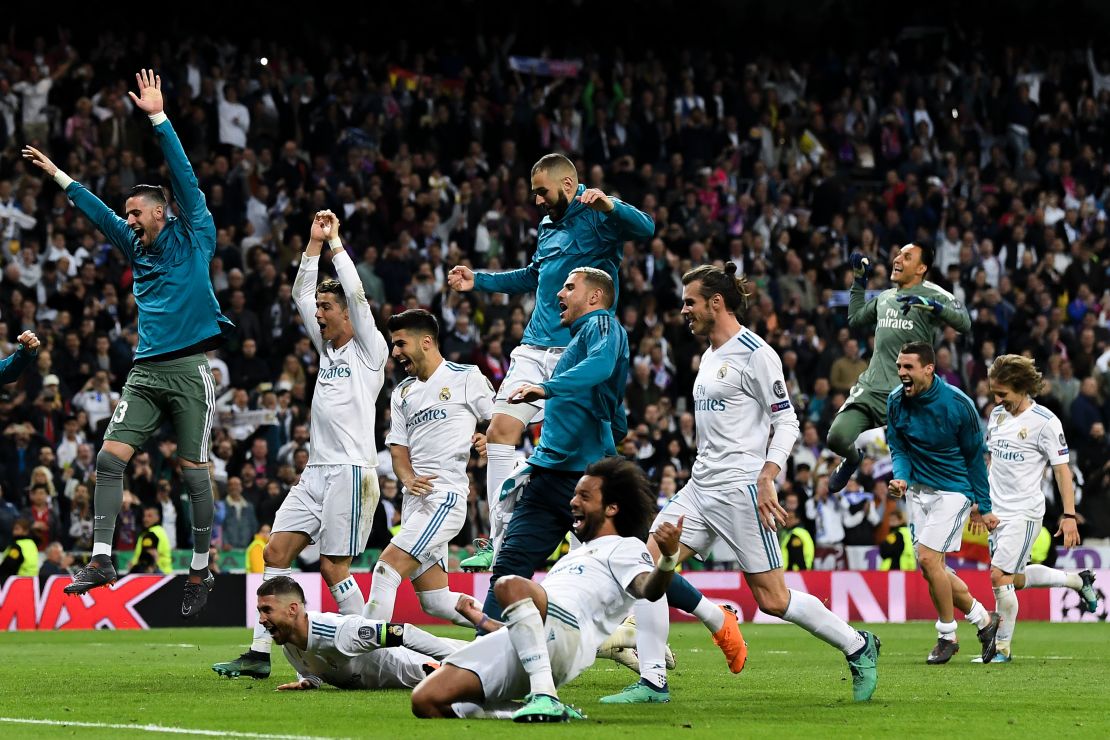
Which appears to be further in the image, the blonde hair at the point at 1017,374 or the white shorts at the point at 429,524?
the blonde hair at the point at 1017,374

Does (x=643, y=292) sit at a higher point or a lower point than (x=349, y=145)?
lower

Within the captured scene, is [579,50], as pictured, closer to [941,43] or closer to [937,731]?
[941,43]

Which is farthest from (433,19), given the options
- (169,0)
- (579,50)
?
(169,0)

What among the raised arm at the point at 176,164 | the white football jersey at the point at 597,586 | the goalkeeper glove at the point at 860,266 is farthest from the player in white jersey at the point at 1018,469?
the raised arm at the point at 176,164

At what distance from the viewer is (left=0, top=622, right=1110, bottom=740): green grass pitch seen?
8117 mm

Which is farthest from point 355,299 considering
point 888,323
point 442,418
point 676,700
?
point 888,323

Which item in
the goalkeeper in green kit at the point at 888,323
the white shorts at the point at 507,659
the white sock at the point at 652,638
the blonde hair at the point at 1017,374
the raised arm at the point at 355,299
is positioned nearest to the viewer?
the white shorts at the point at 507,659

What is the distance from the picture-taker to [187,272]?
1176cm

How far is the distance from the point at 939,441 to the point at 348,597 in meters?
5.03

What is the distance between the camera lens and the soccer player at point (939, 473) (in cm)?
1324

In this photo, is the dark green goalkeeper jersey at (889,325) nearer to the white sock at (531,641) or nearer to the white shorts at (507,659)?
the white shorts at (507,659)

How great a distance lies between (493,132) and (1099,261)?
11288 mm

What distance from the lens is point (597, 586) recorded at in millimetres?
8516

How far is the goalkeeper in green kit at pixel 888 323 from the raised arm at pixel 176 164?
18.2 feet
